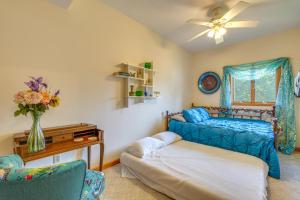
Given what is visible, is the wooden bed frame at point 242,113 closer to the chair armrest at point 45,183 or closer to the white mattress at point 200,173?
the white mattress at point 200,173

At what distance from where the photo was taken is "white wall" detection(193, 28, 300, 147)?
3.25 metres

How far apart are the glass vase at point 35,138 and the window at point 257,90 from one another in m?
4.25

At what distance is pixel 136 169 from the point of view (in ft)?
6.91

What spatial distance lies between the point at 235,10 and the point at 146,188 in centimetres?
269

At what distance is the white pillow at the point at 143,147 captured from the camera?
88.1 inches

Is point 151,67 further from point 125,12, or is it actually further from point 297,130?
point 297,130

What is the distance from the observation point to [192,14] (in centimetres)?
262

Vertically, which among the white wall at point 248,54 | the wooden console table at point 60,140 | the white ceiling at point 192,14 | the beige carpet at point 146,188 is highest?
the white ceiling at point 192,14

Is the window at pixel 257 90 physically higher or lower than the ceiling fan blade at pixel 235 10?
lower

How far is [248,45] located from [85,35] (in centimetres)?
378

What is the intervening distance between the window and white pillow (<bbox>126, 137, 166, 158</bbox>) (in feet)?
9.09

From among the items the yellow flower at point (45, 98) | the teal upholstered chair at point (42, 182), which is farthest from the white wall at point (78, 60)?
the teal upholstered chair at point (42, 182)

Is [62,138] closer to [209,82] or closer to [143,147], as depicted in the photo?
[143,147]

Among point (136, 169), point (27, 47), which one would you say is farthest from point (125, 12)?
point (136, 169)
